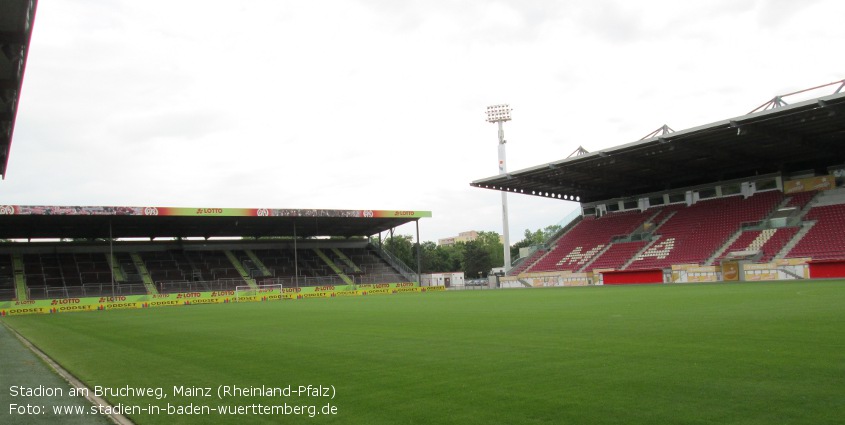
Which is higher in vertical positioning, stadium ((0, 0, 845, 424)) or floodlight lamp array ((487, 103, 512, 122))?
floodlight lamp array ((487, 103, 512, 122))

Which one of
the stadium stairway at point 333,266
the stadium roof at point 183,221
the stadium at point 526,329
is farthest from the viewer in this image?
the stadium stairway at point 333,266

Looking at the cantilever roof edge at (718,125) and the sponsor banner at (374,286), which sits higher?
the cantilever roof edge at (718,125)

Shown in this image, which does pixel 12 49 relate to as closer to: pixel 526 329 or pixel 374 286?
pixel 526 329

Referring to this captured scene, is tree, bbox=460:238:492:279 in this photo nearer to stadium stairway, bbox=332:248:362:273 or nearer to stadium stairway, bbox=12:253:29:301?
stadium stairway, bbox=332:248:362:273

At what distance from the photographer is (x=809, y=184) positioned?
4272 cm

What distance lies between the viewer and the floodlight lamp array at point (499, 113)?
6694 cm

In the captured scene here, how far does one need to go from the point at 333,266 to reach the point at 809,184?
1542 inches

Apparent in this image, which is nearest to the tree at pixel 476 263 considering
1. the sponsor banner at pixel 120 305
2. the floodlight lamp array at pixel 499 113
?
the floodlight lamp array at pixel 499 113

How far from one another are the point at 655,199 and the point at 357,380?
50.8m

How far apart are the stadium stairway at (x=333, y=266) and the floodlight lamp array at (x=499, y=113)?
936 inches

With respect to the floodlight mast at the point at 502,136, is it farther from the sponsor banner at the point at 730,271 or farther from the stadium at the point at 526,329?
the sponsor banner at the point at 730,271

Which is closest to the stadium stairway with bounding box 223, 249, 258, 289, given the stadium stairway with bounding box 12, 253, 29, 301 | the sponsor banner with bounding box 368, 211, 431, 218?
the sponsor banner with bounding box 368, 211, 431, 218

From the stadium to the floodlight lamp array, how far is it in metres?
18.9

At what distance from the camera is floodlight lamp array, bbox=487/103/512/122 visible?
220 ft
